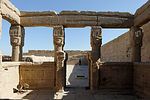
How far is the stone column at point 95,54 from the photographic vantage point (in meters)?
10.0

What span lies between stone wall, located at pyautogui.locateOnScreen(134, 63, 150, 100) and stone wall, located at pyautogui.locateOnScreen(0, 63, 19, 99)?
5179 millimetres

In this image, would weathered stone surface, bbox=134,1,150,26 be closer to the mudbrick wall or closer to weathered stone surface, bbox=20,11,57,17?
weathered stone surface, bbox=20,11,57,17

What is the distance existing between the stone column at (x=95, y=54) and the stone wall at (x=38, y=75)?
185 cm

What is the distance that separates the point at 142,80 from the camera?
895 centimetres

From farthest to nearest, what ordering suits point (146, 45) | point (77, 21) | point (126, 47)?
point (126, 47) < point (146, 45) < point (77, 21)

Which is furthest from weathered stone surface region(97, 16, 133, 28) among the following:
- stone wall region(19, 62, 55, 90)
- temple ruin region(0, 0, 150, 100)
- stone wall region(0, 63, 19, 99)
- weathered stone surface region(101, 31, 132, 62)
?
weathered stone surface region(101, 31, 132, 62)

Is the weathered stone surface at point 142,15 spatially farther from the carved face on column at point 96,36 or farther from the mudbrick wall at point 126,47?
the mudbrick wall at point 126,47

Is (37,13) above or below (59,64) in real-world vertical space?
above

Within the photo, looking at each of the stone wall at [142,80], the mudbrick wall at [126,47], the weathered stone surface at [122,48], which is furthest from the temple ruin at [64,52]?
the weathered stone surface at [122,48]

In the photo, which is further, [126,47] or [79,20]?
[126,47]

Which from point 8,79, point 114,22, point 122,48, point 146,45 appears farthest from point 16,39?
point 122,48

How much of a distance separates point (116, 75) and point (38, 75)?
3.61 meters

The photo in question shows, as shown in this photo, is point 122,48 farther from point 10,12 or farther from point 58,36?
point 10,12

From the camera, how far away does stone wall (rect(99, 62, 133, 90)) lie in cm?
1026
